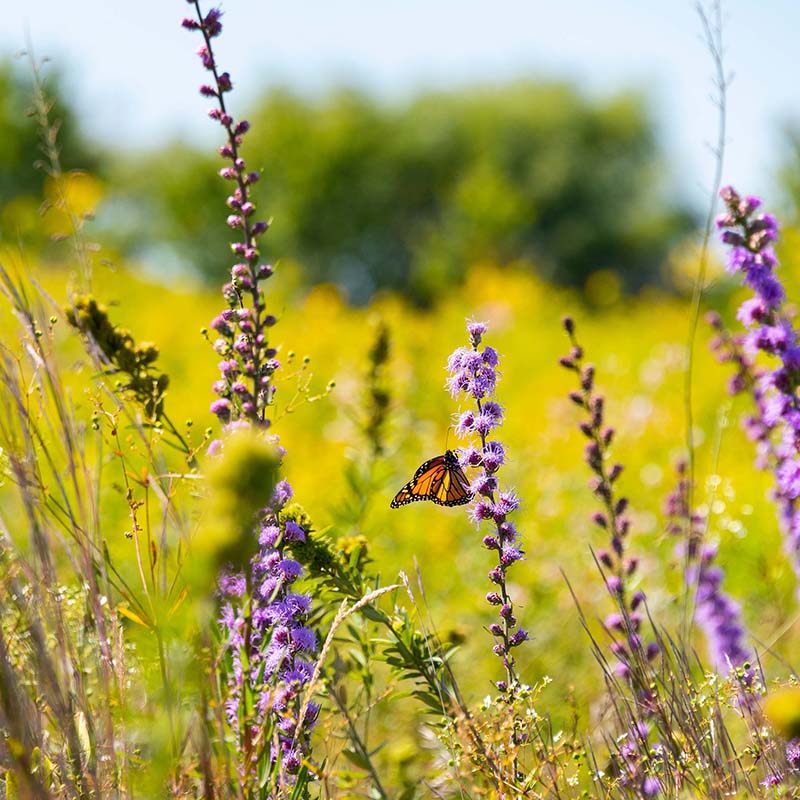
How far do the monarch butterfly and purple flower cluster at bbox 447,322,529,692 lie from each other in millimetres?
497

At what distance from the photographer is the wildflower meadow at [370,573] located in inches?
65.4

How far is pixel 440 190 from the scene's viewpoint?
2762 cm

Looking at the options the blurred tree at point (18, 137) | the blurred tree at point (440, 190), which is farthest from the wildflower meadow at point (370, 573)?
the blurred tree at point (18, 137)

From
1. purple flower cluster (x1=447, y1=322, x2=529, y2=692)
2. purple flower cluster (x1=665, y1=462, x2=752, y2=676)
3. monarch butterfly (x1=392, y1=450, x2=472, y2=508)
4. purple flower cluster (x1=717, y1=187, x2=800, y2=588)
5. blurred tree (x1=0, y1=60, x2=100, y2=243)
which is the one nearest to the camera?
purple flower cluster (x1=447, y1=322, x2=529, y2=692)

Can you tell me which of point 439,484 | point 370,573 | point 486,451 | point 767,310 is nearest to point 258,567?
point 486,451

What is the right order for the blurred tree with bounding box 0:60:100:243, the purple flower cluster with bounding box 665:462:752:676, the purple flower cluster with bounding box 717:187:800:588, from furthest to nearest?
the blurred tree with bounding box 0:60:100:243 → the purple flower cluster with bounding box 665:462:752:676 → the purple flower cluster with bounding box 717:187:800:588

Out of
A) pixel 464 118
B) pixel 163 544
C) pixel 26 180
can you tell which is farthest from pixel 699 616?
pixel 464 118

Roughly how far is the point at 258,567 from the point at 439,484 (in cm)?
92

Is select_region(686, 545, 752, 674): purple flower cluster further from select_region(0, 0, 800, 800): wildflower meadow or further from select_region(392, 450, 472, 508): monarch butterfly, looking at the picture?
select_region(392, 450, 472, 508): monarch butterfly

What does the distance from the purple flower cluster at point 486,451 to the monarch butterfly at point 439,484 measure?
1.63 ft

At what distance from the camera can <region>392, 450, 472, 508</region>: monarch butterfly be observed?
7.92 ft

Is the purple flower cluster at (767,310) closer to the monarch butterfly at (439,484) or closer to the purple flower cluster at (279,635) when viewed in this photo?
the monarch butterfly at (439,484)

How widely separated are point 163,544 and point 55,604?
0.67 ft

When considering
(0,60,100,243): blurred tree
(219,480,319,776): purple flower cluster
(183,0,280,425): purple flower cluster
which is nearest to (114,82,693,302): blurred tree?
Answer: (0,60,100,243): blurred tree
